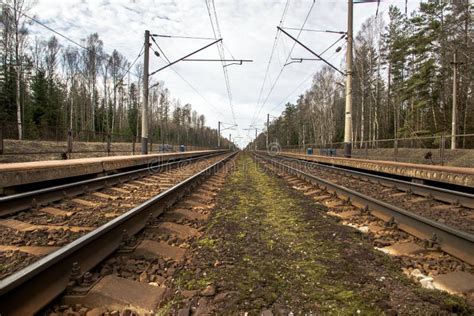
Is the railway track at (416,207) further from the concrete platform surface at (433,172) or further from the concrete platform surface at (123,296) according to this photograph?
the concrete platform surface at (123,296)

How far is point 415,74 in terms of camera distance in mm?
34781

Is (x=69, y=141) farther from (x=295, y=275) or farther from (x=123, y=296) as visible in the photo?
(x=295, y=275)

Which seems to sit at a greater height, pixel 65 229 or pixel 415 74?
pixel 415 74

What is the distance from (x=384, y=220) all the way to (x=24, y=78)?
4918 cm

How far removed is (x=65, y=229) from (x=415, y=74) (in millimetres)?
40158

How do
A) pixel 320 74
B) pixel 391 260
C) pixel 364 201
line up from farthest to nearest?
pixel 320 74, pixel 364 201, pixel 391 260

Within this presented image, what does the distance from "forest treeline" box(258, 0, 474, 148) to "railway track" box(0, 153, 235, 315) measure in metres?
19.0

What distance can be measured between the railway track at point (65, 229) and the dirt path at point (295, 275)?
88 centimetres

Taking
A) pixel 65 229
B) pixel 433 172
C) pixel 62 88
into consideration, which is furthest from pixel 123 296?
pixel 62 88

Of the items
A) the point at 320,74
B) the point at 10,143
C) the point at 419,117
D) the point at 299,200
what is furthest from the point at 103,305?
the point at 320,74

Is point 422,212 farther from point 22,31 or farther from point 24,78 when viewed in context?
point 24,78

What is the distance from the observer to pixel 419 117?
4041cm

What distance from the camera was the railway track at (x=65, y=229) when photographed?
204 cm

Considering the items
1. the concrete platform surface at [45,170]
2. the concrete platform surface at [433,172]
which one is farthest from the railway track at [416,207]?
the concrete platform surface at [45,170]
